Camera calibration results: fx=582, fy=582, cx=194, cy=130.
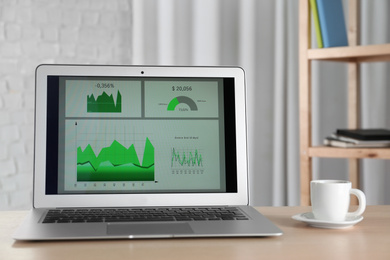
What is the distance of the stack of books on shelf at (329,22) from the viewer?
7.18ft

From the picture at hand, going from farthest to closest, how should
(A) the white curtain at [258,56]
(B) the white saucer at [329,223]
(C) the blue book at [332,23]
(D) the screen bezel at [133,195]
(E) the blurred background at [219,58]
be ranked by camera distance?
(A) the white curtain at [258,56] < (E) the blurred background at [219,58] < (C) the blue book at [332,23] < (D) the screen bezel at [133,195] < (B) the white saucer at [329,223]

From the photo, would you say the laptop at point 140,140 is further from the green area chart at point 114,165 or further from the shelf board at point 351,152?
the shelf board at point 351,152

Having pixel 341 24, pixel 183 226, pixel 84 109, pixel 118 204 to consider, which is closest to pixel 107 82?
pixel 84 109

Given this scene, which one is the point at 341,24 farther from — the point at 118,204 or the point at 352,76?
the point at 118,204

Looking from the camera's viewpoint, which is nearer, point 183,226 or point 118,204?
point 183,226

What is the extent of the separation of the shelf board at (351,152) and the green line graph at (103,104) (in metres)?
1.23

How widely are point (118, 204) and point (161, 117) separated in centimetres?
19

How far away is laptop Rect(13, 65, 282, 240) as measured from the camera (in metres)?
1.09

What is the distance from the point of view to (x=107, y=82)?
Result: 1.13 meters

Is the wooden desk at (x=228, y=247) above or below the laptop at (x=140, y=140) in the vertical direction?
below

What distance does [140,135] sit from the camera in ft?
3.69

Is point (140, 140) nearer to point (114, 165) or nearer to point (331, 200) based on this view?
point (114, 165)

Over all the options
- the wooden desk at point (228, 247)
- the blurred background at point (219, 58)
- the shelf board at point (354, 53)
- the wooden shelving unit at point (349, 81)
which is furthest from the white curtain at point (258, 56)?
the wooden desk at point (228, 247)

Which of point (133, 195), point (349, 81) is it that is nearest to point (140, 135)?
point (133, 195)
